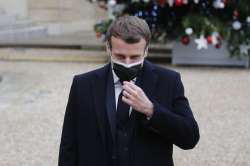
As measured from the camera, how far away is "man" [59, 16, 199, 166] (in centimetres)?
243

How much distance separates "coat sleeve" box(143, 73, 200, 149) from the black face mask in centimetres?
14

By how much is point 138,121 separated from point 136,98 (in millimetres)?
163

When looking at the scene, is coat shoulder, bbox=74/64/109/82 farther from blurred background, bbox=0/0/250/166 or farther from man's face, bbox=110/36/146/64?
blurred background, bbox=0/0/250/166

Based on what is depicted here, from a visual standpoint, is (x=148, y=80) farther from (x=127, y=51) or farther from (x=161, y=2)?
(x=161, y=2)

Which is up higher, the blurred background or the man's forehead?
the man's forehead

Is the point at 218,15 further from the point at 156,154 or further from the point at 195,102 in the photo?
the point at 156,154

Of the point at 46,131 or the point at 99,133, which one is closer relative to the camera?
the point at 99,133

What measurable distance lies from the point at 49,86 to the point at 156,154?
7.33m

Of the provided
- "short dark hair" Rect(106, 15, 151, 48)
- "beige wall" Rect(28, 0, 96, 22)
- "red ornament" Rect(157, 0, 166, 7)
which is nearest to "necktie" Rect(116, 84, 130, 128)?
"short dark hair" Rect(106, 15, 151, 48)

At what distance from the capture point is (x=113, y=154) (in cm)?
252

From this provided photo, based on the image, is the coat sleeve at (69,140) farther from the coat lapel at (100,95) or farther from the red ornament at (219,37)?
the red ornament at (219,37)

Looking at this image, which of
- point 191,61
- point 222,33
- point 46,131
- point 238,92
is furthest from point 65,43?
point 46,131

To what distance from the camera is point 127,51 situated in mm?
2416

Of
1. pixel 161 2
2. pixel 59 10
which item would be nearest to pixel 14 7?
pixel 59 10
